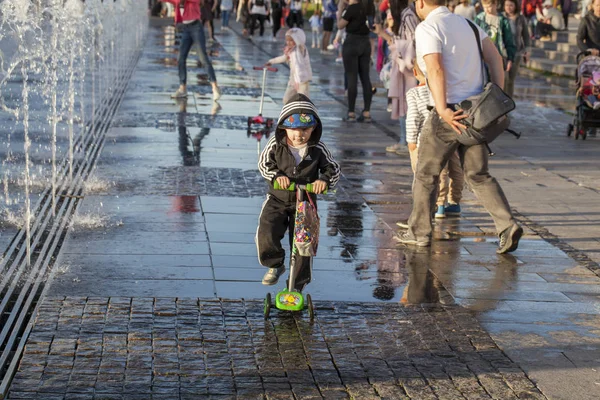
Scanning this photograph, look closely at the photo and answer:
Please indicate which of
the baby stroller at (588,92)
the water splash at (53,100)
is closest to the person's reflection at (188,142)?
the water splash at (53,100)

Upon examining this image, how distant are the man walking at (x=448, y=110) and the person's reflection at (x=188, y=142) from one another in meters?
3.89

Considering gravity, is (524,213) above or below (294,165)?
below

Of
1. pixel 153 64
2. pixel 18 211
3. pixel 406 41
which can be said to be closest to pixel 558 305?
pixel 18 211

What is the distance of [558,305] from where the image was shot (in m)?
7.01

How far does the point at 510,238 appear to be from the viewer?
26.9ft

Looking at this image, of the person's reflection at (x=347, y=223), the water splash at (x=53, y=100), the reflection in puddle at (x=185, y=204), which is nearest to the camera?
the person's reflection at (x=347, y=223)

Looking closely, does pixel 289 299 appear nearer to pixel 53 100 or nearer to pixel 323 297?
pixel 323 297

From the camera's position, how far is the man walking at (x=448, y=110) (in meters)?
7.95

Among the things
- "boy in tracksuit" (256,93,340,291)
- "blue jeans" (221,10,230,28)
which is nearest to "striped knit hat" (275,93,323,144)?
"boy in tracksuit" (256,93,340,291)

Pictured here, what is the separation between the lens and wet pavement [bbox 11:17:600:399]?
213 inches

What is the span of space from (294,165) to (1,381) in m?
2.14

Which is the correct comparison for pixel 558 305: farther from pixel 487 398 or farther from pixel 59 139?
pixel 59 139

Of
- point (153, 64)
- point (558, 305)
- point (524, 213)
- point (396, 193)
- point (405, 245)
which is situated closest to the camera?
point (558, 305)

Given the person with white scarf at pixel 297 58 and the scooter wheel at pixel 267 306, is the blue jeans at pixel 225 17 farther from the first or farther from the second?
the scooter wheel at pixel 267 306
